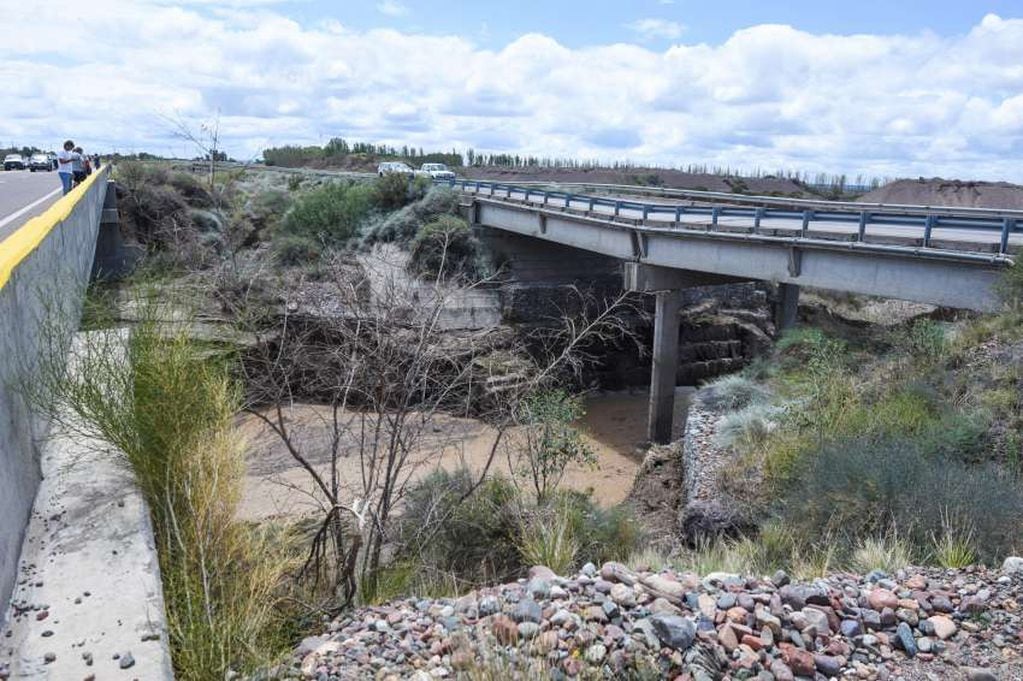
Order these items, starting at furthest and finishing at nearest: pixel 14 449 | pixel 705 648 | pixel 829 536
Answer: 1. pixel 829 536
2. pixel 14 449
3. pixel 705 648

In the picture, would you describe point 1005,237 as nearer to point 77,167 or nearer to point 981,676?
point 981,676

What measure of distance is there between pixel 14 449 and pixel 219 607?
2.05 m

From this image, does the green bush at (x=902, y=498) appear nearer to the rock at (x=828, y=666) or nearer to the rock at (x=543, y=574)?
the rock at (x=828, y=666)

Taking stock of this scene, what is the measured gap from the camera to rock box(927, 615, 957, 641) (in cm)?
544

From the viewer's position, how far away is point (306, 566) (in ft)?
24.5

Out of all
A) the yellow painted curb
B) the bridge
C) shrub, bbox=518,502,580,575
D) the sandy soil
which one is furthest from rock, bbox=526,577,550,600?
the bridge

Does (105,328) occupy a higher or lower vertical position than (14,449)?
higher

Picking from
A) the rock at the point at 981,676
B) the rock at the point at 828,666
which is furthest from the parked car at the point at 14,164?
the rock at the point at 981,676

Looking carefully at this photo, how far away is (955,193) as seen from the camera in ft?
174

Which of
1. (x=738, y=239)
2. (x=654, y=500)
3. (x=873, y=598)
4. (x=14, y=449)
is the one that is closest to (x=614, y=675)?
(x=873, y=598)

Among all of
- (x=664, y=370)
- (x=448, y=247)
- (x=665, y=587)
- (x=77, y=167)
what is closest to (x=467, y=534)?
(x=665, y=587)

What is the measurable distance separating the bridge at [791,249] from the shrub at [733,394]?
123 inches

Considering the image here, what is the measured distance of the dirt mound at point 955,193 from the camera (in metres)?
50.2

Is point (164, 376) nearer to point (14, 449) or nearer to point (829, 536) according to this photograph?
point (14, 449)
